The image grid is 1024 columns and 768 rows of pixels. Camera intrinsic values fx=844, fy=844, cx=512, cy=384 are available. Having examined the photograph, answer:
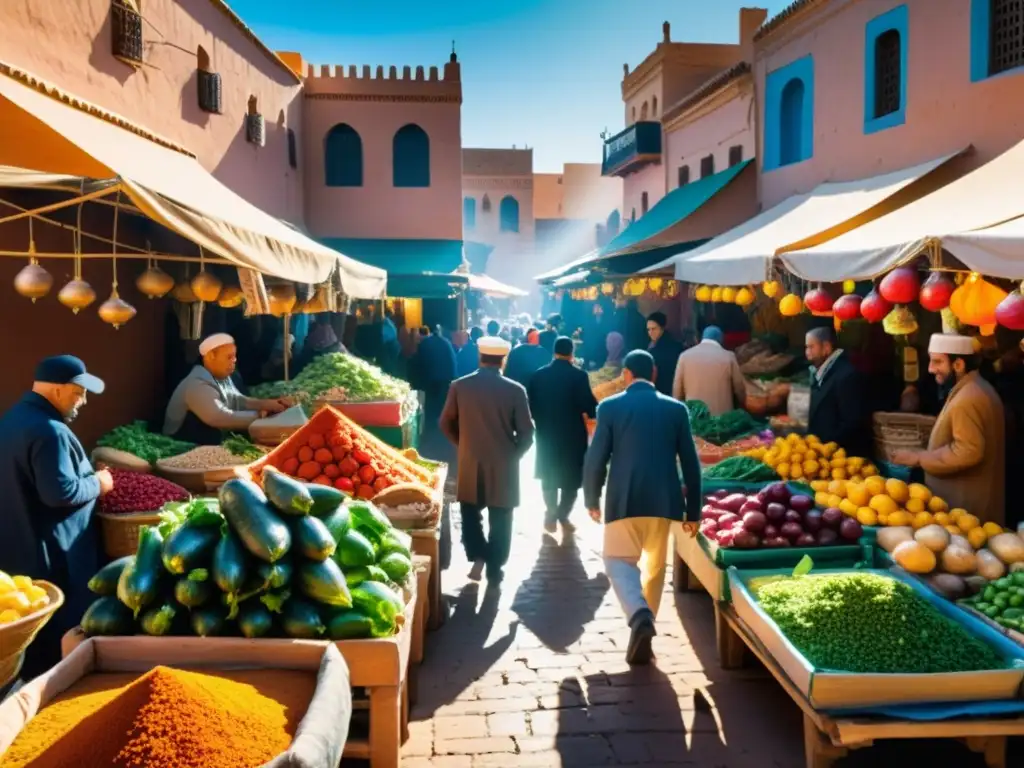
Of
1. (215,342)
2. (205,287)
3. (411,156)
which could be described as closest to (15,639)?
(205,287)

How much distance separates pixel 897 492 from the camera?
5.70m

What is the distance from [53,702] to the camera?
2.68 meters

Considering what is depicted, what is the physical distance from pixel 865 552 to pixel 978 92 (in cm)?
584

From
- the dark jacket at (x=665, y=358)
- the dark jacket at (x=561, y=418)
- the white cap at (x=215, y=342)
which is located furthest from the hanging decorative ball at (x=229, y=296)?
the dark jacket at (x=665, y=358)

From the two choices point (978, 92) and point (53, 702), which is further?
point (978, 92)

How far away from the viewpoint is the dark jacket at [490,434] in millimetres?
6465

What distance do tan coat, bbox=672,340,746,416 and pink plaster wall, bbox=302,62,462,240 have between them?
11.5m

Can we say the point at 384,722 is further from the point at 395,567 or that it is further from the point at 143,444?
the point at 143,444

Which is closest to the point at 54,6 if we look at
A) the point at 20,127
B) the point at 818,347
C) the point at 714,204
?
the point at 20,127

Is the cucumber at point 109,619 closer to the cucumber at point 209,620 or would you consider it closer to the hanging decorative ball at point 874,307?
the cucumber at point 209,620

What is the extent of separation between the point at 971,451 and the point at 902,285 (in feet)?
4.06

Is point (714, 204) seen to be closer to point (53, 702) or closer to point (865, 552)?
point (865, 552)

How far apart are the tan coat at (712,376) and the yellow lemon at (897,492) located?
3.25 m

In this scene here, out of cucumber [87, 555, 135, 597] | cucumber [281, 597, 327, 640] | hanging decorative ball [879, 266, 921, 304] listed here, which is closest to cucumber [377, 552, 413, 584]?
cucumber [281, 597, 327, 640]
